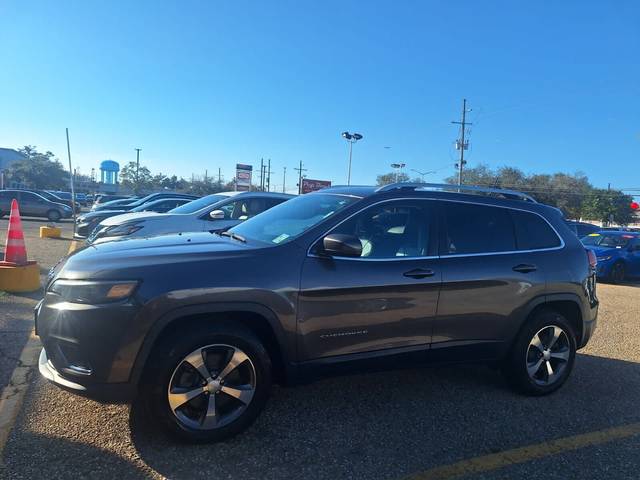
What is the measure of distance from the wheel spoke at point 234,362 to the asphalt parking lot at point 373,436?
1.51ft

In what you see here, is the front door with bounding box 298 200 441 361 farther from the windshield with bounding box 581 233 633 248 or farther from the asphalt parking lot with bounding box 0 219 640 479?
the windshield with bounding box 581 233 633 248

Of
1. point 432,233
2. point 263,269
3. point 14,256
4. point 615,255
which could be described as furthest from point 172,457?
point 615,255

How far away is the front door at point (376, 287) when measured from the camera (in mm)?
3359

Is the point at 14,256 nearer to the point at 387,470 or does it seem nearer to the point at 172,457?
the point at 172,457

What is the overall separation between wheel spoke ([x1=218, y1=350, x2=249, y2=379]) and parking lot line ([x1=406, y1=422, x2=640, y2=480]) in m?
1.26

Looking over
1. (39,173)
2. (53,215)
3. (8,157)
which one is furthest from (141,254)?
(8,157)

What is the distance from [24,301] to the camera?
6.59m

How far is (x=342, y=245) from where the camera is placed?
10.9ft

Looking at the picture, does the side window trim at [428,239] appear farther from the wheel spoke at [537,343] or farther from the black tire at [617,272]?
the black tire at [617,272]

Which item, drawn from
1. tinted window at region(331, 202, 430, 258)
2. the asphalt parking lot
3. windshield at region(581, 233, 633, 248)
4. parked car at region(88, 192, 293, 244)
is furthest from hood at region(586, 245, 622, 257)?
tinted window at region(331, 202, 430, 258)

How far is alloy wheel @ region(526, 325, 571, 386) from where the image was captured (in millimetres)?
4281

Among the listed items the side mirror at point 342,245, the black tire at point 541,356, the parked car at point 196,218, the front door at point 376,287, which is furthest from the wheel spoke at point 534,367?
the parked car at point 196,218

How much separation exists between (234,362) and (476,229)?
2.29 m

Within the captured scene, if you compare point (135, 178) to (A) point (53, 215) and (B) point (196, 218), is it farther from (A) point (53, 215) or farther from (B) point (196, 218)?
(B) point (196, 218)
